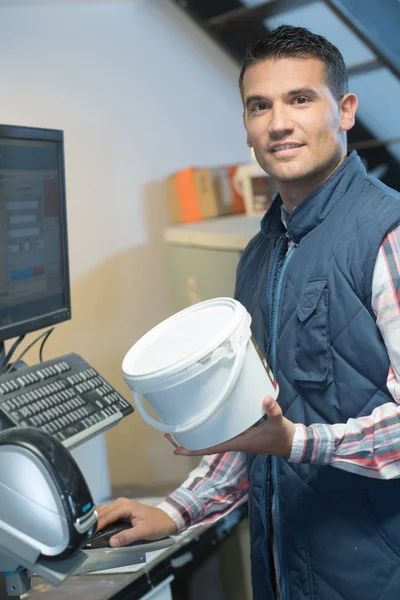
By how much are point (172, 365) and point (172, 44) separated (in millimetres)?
2200

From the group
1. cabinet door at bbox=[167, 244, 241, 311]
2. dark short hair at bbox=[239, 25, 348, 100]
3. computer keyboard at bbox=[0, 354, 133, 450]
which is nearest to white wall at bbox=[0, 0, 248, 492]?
cabinet door at bbox=[167, 244, 241, 311]

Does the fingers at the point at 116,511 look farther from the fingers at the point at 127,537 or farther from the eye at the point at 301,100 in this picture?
the eye at the point at 301,100

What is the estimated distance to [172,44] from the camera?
9.49 feet

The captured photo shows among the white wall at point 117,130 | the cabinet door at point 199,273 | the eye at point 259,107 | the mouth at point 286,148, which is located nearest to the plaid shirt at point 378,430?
the mouth at point 286,148

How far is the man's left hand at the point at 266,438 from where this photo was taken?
1024 mm

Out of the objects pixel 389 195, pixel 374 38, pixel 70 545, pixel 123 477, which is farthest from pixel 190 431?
pixel 374 38

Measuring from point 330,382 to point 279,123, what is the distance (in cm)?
41

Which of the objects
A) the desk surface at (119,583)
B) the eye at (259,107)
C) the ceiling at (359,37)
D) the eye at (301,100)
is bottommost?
the desk surface at (119,583)

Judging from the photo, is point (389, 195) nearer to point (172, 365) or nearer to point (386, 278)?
point (386, 278)

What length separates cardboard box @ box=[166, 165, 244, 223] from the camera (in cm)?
279

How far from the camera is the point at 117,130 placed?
8.80 feet

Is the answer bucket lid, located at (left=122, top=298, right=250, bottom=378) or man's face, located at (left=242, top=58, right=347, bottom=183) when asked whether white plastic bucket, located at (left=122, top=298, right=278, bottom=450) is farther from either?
man's face, located at (left=242, top=58, right=347, bottom=183)

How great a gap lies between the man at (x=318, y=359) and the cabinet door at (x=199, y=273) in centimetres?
83

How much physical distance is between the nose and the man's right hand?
0.62 meters
